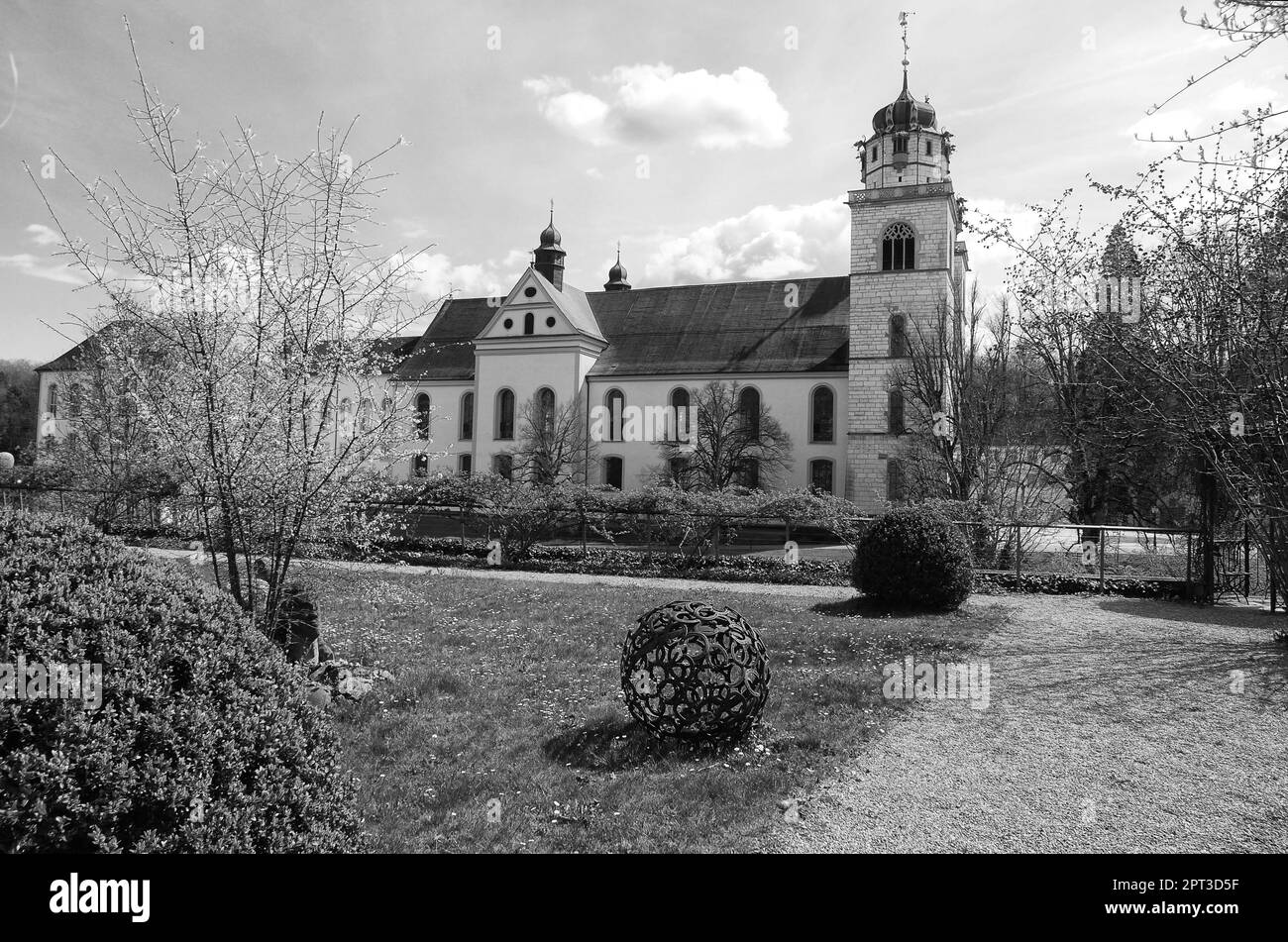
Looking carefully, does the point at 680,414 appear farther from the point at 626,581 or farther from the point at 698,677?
the point at 698,677

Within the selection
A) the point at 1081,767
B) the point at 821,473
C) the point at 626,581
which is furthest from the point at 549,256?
the point at 1081,767

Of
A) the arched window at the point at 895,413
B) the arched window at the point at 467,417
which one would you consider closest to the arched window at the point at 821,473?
the arched window at the point at 895,413

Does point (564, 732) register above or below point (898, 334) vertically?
below

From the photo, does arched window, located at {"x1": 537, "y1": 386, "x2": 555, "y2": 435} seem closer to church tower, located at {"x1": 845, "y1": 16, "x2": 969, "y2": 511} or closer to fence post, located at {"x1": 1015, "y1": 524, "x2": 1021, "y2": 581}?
church tower, located at {"x1": 845, "y1": 16, "x2": 969, "y2": 511}

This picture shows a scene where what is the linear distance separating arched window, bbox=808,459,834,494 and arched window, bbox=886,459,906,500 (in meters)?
3.01

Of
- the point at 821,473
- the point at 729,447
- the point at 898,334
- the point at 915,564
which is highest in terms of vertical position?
the point at 898,334

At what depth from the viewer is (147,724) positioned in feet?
8.55

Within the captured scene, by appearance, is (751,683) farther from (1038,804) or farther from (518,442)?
(518,442)

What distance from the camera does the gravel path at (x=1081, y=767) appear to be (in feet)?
15.7

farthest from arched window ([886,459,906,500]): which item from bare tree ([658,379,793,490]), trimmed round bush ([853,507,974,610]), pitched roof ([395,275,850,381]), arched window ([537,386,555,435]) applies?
trimmed round bush ([853,507,974,610])

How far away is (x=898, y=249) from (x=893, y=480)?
395 inches

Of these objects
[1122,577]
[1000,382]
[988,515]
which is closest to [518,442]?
[1000,382]

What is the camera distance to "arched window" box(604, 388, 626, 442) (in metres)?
39.8

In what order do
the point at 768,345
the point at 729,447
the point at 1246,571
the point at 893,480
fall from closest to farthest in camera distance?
the point at 1246,571 < the point at 893,480 < the point at 729,447 < the point at 768,345
